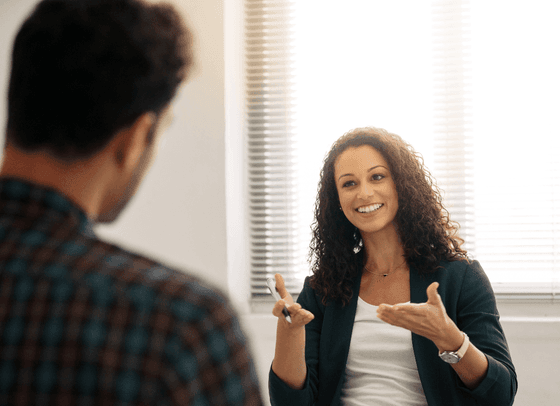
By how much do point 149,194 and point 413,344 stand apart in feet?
4.05

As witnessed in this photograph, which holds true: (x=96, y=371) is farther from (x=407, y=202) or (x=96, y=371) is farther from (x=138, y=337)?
(x=407, y=202)

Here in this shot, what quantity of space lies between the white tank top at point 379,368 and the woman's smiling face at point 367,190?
28 cm

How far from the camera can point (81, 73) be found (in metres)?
0.40

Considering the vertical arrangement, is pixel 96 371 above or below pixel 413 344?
above

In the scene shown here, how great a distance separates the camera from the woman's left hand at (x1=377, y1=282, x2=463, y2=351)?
41.7 inches

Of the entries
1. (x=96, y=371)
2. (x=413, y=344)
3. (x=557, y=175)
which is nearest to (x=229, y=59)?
(x=413, y=344)

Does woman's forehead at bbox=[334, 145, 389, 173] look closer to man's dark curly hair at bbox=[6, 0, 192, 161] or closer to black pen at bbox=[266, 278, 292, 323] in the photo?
black pen at bbox=[266, 278, 292, 323]

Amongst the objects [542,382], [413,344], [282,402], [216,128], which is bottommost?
[542,382]

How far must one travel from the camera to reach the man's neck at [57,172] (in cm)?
41

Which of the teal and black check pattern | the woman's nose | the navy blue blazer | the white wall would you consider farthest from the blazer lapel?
the teal and black check pattern

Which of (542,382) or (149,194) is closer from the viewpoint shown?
(542,382)

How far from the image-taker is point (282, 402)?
1299 millimetres

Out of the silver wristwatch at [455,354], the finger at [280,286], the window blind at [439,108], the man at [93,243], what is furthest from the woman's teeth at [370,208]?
the man at [93,243]

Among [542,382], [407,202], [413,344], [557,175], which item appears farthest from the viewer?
[557,175]
